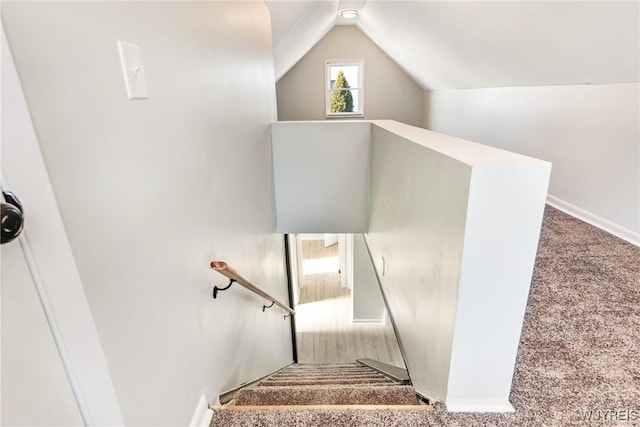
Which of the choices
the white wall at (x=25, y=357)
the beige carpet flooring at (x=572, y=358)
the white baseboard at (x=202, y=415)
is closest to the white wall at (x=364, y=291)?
the beige carpet flooring at (x=572, y=358)

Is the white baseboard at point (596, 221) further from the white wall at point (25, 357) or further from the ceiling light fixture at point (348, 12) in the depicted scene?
the ceiling light fixture at point (348, 12)

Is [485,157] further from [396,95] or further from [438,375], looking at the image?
[396,95]

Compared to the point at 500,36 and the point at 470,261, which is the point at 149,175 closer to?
the point at 470,261

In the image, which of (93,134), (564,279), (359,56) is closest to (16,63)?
(93,134)

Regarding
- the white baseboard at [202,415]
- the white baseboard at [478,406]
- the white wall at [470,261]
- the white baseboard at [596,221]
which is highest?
the white wall at [470,261]

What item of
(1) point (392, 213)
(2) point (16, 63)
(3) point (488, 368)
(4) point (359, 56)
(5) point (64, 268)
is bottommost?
(3) point (488, 368)

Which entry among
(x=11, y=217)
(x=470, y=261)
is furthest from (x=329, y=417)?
(x=11, y=217)

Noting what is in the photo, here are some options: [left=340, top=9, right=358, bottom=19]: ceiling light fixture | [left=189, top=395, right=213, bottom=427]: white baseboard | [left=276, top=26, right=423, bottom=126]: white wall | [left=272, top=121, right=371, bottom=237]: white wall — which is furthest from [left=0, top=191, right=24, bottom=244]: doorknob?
[left=276, top=26, right=423, bottom=126]: white wall

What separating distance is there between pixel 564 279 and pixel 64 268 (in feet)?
7.90

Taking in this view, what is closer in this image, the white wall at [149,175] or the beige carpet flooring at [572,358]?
the white wall at [149,175]

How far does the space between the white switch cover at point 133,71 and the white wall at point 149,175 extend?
0.02 m

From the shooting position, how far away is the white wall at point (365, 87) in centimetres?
636

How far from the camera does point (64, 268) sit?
0.64 m

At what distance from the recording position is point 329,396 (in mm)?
1720
